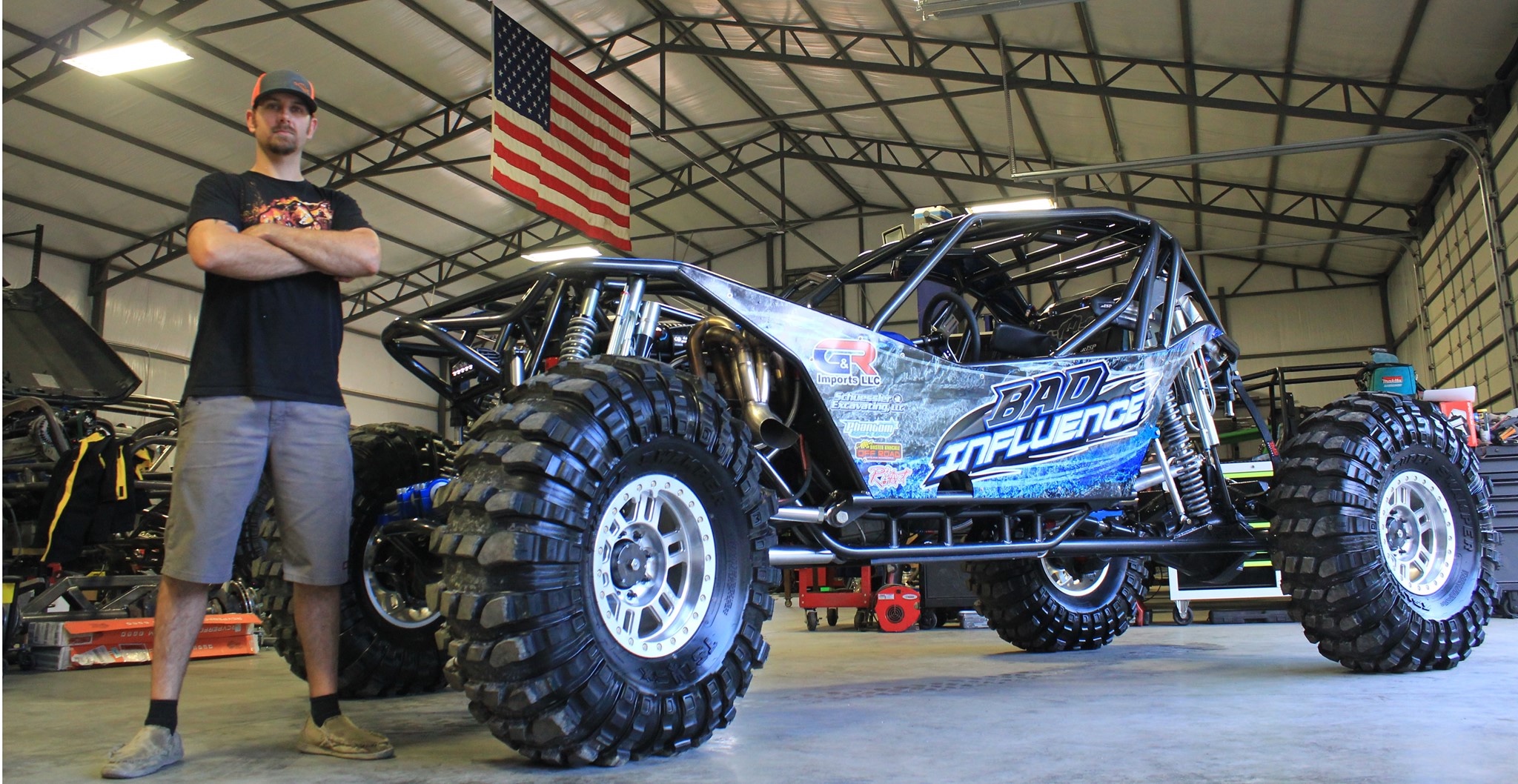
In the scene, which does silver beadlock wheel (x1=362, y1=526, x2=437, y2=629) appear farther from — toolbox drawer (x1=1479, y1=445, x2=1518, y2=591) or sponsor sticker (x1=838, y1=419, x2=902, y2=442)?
toolbox drawer (x1=1479, y1=445, x2=1518, y2=591)

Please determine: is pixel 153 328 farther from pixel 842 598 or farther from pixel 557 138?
pixel 842 598

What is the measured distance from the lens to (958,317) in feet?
17.3

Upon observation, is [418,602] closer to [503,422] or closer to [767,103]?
[503,422]

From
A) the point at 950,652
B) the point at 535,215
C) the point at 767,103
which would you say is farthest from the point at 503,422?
the point at 535,215

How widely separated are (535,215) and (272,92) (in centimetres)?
2089

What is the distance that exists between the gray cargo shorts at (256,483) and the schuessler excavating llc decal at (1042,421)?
6.98ft

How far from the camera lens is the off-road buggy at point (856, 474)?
266 centimetres

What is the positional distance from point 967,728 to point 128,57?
48.7 ft

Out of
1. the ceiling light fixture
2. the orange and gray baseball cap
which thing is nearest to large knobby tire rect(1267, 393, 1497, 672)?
the orange and gray baseball cap

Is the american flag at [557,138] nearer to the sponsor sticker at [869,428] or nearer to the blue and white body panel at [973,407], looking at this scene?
the blue and white body panel at [973,407]

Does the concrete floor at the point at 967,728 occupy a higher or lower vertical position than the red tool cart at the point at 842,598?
lower

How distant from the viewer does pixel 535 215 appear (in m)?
23.4

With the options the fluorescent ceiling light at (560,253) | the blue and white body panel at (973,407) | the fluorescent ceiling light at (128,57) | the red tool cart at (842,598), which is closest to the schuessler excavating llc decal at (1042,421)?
the blue and white body panel at (973,407)

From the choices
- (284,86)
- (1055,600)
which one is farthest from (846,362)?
(1055,600)
